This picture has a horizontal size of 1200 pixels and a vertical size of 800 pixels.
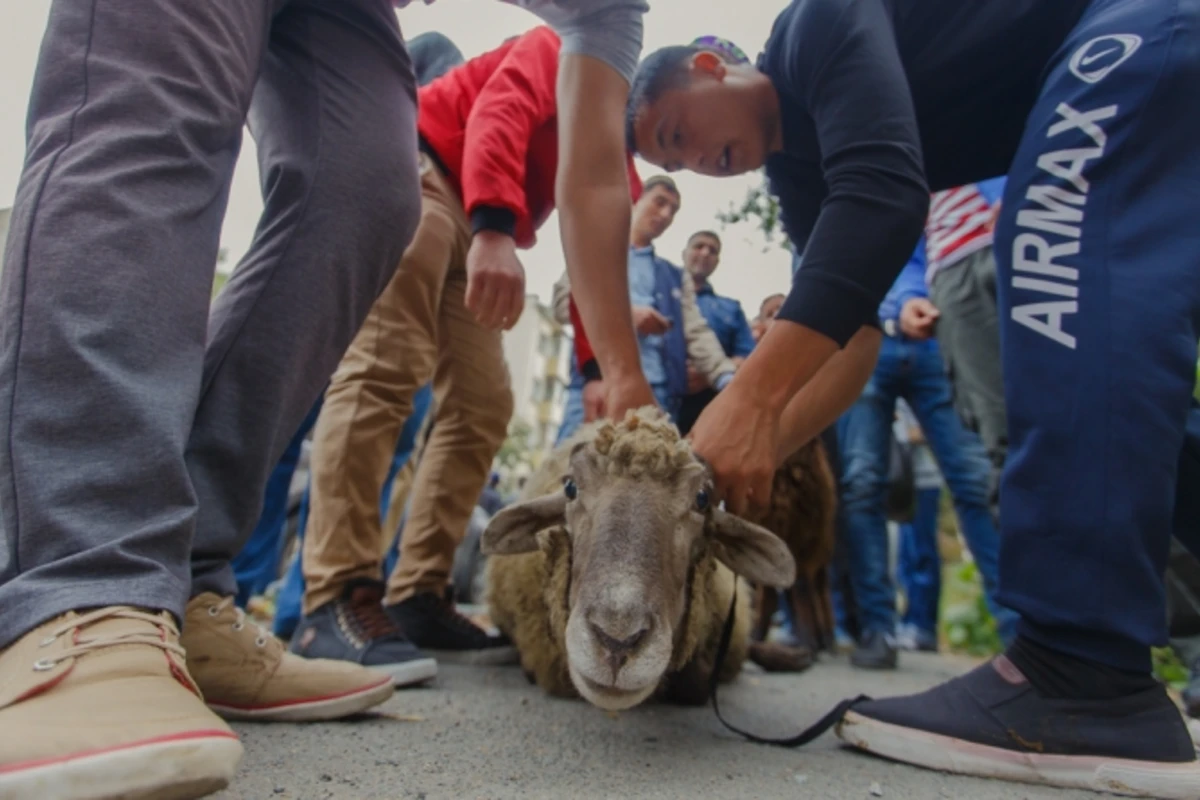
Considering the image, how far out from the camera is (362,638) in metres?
2.23

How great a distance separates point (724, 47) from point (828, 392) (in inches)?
43.0

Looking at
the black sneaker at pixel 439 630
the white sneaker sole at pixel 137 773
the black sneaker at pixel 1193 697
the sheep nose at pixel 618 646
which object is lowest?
the black sneaker at pixel 439 630

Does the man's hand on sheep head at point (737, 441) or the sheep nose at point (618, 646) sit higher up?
the man's hand on sheep head at point (737, 441)

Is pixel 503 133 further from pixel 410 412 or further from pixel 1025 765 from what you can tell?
pixel 1025 765

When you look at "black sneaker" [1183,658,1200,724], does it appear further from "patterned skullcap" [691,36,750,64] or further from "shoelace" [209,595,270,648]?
"shoelace" [209,595,270,648]

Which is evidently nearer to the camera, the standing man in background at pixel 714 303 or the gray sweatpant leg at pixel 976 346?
the gray sweatpant leg at pixel 976 346

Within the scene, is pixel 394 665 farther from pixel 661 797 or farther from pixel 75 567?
pixel 75 567

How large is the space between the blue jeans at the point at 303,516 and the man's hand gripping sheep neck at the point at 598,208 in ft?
3.34

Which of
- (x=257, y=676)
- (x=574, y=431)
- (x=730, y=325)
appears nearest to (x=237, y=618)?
(x=257, y=676)

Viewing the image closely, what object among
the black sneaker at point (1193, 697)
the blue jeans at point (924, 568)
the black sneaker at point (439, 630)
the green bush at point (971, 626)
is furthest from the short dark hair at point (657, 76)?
the green bush at point (971, 626)

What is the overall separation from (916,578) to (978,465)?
1.45 metres

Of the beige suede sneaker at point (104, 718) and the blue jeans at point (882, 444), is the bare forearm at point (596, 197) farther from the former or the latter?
the blue jeans at point (882, 444)

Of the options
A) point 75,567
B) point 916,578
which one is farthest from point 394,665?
point 916,578

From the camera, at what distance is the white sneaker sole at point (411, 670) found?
216 cm
